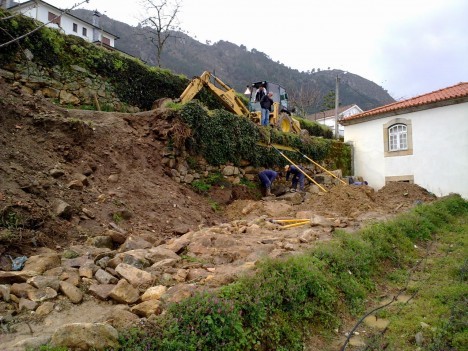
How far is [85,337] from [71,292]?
0.92 m

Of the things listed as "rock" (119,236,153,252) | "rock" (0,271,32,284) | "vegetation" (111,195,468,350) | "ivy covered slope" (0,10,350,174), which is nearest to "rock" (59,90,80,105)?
"ivy covered slope" (0,10,350,174)

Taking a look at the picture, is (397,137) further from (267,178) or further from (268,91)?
(267,178)

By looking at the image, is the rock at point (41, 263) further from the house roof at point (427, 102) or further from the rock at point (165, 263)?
the house roof at point (427, 102)

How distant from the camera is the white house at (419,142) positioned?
46.1ft

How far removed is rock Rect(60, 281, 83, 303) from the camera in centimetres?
306

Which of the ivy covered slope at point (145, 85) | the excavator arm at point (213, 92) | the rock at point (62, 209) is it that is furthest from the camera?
the excavator arm at point (213, 92)

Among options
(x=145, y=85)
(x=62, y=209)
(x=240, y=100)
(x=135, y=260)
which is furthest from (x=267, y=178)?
(x=135, y=260)

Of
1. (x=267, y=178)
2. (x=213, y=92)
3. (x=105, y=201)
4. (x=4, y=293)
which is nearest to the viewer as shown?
(x=4, y=293)

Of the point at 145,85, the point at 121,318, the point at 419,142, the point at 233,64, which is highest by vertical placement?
the point at 233,64

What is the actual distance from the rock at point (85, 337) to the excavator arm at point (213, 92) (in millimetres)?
8541

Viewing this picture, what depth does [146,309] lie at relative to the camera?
2826mm

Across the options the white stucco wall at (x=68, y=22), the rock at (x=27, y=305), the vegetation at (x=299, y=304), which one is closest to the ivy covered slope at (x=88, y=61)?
the rock at (x=27, y=305)

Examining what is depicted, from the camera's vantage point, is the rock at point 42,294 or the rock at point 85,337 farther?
the rock at point 42,294

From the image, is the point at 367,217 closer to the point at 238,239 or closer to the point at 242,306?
the point at 238,239
